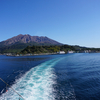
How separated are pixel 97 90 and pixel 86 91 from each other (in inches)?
46.1

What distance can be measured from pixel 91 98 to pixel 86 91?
117cm

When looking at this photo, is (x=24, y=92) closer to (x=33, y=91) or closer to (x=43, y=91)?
(x=33, y=91)

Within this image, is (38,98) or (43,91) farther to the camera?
(43,91)

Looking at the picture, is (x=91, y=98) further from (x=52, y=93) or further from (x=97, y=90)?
(x=52, y=93)

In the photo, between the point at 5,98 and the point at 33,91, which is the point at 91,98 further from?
the point at 5,98

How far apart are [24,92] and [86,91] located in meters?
5.82

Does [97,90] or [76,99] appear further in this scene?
[97,90]

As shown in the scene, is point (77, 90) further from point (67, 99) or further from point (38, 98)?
point (38, 98)

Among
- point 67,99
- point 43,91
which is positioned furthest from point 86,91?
point 43,91

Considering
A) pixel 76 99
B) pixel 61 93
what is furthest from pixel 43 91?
pixel 76 99

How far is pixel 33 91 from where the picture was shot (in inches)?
343

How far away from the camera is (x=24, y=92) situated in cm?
855

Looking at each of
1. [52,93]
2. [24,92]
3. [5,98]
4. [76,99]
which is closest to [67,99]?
[76,99]

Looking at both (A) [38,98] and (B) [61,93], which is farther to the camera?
(B) [61,93]
